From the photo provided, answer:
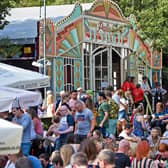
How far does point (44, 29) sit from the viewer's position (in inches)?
987

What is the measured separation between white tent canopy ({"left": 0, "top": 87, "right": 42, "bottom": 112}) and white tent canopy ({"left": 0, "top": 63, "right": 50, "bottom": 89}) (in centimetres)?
49

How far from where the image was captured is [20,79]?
564 inches

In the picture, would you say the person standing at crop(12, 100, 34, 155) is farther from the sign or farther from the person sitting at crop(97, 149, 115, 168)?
the sign

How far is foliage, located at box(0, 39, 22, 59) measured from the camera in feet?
85.0

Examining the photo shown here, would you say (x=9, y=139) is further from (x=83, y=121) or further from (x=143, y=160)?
(x=83, y=121)

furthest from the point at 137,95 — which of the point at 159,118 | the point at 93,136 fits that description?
the point at 93,136

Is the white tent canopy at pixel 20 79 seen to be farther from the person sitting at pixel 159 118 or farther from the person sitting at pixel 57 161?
the person sitting at pixel 159 118

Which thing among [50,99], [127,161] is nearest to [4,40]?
[50,99]

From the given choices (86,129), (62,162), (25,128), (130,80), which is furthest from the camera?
(130,80)

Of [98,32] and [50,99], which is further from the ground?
[98,32]

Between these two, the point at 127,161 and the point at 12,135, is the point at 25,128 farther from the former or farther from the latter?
the point at 12,135

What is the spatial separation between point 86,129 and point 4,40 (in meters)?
11.0

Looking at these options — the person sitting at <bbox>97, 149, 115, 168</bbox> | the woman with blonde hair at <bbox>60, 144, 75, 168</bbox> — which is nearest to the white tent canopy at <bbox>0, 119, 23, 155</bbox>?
the person sitting at <bbox>97, 149, 115, 168</bbox>

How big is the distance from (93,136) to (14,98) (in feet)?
8.24
